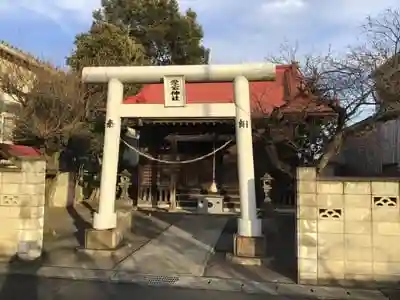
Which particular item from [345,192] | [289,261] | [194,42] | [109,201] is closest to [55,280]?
[109,201]

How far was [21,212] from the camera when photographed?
862 cm

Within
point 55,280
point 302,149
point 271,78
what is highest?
point 271,78

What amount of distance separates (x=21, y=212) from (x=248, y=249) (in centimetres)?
473

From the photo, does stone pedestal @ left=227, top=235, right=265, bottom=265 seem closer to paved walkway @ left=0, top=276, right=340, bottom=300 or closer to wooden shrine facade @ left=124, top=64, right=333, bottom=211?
paved walkway @ left=0, top=276, right=340, bottom=300

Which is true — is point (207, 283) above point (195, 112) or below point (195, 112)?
below

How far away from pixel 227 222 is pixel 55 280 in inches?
287

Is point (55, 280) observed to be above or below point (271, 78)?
below

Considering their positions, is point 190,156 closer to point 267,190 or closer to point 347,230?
point 267,190

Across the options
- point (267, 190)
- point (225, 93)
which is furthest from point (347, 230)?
point (225, 93)

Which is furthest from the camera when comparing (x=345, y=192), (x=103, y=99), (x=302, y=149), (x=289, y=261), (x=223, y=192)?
(x=223, y=192)

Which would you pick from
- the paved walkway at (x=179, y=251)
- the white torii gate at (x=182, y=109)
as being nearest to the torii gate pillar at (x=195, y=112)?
the white torii gate at (x=182, y=109)

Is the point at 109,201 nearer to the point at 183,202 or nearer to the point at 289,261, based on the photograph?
the point at 289,261

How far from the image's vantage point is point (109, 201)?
967 cm

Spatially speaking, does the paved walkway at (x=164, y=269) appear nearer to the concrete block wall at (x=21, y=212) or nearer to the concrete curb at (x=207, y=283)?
the concrete curb at (x=207, y=283)
